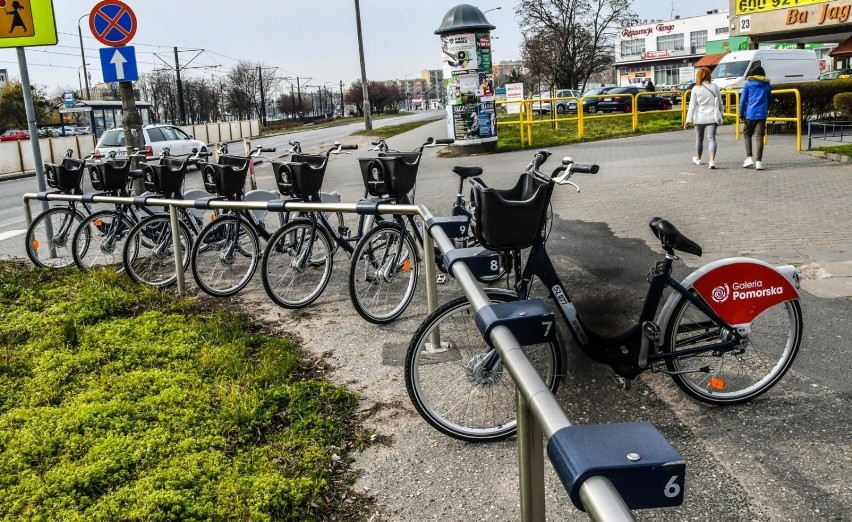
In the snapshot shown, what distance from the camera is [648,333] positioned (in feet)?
12.1

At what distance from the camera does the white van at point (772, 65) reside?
26281 millimetres

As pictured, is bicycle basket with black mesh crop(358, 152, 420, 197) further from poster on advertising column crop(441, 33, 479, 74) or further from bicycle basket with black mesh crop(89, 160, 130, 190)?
poster on advertising column crop(441, 33, 479, 74)

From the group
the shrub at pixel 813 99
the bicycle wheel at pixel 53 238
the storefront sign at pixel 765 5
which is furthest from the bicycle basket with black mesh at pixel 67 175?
the storefront sign at pixel 765 5

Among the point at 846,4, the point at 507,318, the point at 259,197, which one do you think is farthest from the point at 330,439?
the point at 846,4

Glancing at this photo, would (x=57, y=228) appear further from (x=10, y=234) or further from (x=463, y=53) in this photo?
(x=463, y=53)

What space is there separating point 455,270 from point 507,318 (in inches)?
21.9

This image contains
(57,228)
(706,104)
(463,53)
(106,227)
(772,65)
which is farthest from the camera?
(772,65)

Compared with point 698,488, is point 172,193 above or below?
above

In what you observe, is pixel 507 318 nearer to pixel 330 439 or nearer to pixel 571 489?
pixel 571 489

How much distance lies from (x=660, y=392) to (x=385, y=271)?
2.31 metres

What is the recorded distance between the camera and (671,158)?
48.1ft

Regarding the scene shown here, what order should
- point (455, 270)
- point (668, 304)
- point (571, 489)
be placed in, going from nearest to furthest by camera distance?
point (571, 489) < point (455, 270) < point (668, 304)

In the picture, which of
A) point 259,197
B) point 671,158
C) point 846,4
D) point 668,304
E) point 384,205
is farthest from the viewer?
point 846,4

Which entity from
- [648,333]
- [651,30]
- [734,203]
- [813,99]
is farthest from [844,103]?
[651,30]
